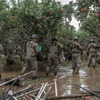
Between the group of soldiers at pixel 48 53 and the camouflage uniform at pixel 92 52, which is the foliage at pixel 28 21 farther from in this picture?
the camouflage uniform at pixel 92 52

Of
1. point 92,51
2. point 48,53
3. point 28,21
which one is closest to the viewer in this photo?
point 48,53

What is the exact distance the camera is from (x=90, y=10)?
14.7 ft

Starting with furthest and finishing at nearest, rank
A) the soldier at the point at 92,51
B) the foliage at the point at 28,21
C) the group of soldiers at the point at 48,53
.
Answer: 1. the soldier at the point at 92,51
2. the foliage at the point at 28,21
3. the group of soldiers at the point at 48,53

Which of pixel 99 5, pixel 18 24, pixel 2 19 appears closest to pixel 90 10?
pixel 99 5

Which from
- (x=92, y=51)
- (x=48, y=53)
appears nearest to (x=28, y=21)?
(x=48, y=53)

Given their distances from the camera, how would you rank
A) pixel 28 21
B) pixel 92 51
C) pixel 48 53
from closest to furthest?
pixel 48 53, pixel 28 21, pixel 92 51

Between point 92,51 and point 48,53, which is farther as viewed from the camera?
point 92,51

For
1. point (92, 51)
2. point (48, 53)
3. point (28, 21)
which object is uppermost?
point (28, 21)

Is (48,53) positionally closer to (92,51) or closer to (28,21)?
(28,21)

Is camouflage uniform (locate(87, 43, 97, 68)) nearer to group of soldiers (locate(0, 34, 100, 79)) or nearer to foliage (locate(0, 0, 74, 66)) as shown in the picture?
group of soldiers (locate(0, 34, 100, 79))

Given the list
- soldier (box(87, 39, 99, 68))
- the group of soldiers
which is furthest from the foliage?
soldier (box(87, 39, 99, 68))

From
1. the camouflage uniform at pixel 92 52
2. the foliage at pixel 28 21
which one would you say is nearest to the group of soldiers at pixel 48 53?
the foliage at pixel 28 21

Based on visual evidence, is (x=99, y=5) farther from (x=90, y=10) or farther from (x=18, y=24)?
(x=18, y=24)

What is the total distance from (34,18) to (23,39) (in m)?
1.40
